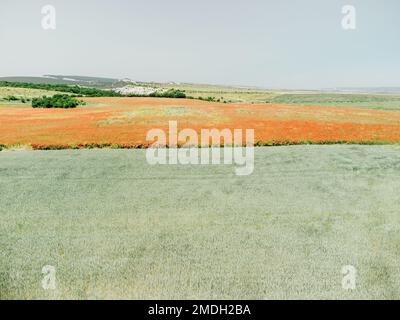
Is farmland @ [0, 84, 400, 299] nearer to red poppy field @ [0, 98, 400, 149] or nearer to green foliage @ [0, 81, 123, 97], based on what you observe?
red poppy field @ [0, 98, 400, 149]

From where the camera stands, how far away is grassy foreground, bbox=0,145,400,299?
25.2 ft

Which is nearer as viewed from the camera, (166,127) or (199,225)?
(199,225)

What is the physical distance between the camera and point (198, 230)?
10.4 meters

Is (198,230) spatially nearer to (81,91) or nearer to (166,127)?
(166,127)

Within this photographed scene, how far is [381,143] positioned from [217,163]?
1297cm

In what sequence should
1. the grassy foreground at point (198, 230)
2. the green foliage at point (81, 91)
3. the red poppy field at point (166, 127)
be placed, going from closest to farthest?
the grassy foreground at point (198, 230), the red poppy field at point (166, 127), the green foliage at point (81, 91)

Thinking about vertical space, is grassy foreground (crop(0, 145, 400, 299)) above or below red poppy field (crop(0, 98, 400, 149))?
below

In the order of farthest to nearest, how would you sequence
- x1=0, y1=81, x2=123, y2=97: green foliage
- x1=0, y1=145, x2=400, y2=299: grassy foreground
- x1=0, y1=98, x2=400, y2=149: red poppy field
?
1. x1=0, y1=81, x2=123, y2=97: green foliage
2. x1=0, y1=98, x2=400, y2=149: red poppy field
3. x1=0, y1=145, x2=400, y2=299: grassy foreground

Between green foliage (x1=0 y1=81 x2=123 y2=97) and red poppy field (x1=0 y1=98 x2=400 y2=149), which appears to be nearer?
red poppy field (x1=0 y1=98 x2=400 y2=149)

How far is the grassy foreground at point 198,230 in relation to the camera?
7684 millimetres

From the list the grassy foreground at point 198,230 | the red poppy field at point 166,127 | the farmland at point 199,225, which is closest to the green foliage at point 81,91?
the red poppy field at point 166,127

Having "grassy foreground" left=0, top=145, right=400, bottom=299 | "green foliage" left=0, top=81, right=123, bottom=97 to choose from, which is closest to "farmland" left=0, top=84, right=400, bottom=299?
"grassy foreground" left=0, top=145, right=400, bottom=299

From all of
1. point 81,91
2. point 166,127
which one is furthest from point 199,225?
point 81,91

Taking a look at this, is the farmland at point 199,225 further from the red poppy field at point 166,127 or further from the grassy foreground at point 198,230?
the red poppy field at point 166,127
